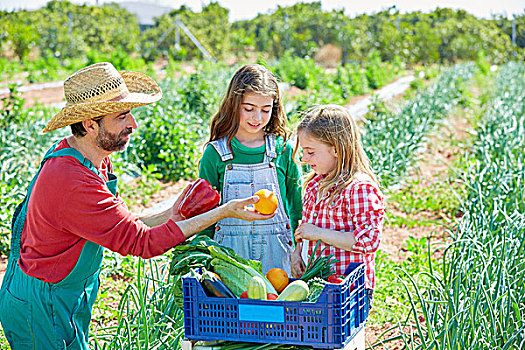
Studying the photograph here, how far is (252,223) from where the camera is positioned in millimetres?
2775

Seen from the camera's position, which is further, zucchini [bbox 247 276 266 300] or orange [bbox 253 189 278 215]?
orange [bbox 253 189 278 215]

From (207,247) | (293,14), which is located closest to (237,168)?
(207,247)

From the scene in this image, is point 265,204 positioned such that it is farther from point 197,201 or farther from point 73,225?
point 73,225

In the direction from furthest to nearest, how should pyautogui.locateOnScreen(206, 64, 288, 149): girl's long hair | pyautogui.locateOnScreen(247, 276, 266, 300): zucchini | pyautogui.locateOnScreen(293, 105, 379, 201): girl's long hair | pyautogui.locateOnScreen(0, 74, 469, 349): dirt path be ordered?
pyautogui.locateOnScreen(0, 74, 469, 349): dirt path → pyautogui.locateOnScreen(206, 64, 288, 149): girl's long hair → pyautogui.locateOnScreen(293, 105, 379, 201): girl's long hair → pyautogui.locateOnScreen(247, 276, 266, 300): zucchini

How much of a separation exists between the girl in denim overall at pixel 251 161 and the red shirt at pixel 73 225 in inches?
26.1

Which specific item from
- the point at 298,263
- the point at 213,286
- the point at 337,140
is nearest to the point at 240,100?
the point at 337,140

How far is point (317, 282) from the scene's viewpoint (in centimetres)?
201

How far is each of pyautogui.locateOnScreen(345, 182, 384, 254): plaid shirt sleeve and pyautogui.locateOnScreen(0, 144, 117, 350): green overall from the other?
954mm

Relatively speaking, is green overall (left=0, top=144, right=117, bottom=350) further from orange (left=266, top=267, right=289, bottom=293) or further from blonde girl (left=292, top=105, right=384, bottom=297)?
blonde girl (left=292, top=105, right=384, bottom=297)

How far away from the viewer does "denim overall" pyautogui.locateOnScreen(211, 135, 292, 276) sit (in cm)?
276

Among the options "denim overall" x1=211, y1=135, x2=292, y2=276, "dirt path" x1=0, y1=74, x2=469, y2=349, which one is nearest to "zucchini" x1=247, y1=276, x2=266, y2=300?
"dirt path" x1=0, y1=74, x2=469, y2=349

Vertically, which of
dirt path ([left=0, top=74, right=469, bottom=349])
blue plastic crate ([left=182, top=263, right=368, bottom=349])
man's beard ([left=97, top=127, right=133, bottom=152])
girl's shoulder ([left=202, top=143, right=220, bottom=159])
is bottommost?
dirt path ([left=0, top=74, right=469, bottom=349])

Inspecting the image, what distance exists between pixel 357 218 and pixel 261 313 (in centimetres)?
71

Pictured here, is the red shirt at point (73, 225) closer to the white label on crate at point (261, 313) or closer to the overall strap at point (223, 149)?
the white label on crate at point (261, 313)
